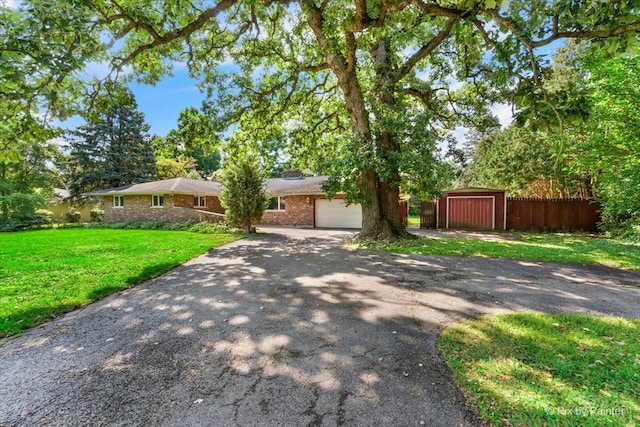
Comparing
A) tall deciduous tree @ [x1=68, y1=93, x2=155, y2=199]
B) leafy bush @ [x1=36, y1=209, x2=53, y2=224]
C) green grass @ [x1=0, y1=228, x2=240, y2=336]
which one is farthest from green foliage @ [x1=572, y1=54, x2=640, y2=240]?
tall deciduous tree @ [x1=68, y1=93, x2=155, y2=199]

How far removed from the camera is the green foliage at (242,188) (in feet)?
43.8

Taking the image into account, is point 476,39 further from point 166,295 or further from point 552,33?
point 166,295

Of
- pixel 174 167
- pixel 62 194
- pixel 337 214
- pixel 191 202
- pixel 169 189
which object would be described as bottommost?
pixel 337 214

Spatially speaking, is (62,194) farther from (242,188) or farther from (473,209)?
(473,209)

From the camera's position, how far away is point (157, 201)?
19484mm

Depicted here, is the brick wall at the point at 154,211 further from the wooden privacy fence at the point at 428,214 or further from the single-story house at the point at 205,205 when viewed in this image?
the wooden privacy fence at the point at 428,214

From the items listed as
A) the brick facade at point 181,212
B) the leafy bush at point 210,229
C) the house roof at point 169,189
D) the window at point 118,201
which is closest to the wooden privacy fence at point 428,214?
the brick facade at point 181,212

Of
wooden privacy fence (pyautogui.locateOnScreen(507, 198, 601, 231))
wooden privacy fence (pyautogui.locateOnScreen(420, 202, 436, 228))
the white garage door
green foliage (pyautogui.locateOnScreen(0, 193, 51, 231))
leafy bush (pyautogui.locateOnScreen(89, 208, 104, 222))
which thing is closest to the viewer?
wooden privacy fence (pyautogui.locateOnScreen(507, 198, 601, 231))

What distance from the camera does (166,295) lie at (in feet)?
15.9

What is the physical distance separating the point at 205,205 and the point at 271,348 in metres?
20.1

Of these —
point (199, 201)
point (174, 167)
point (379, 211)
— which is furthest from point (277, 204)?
point (174, 167)

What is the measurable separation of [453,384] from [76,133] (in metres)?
31.4

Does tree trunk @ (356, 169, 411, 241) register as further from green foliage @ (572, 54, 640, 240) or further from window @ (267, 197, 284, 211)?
window @ (267, 197, 284, 211)

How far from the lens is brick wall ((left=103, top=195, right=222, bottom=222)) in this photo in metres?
18.0
